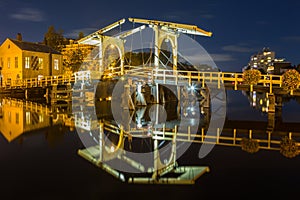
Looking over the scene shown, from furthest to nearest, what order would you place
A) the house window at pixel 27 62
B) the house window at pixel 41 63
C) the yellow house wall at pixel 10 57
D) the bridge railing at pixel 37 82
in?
the house window at pixel 41 63, the house window at pixel 27 62, the yellow house wall at pixel 10 57, the bridge railing at pixel 37 82

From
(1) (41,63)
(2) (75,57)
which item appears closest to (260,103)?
(1) (41,63)

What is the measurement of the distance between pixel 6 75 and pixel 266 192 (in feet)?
127

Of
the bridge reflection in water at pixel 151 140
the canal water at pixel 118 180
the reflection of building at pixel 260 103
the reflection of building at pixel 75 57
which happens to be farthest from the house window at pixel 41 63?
the canal water at pixel 118 180

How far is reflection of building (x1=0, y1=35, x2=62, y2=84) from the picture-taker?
36.5 metres

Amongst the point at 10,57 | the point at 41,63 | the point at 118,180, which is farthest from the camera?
the point at 41,63

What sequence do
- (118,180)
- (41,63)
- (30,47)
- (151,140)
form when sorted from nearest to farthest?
(118,180) → (151,140) → (30,47) → (41,63)

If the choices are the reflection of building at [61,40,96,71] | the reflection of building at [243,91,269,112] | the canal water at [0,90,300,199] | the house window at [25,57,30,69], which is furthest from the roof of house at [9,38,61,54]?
the canal water at [0,90,300,199]

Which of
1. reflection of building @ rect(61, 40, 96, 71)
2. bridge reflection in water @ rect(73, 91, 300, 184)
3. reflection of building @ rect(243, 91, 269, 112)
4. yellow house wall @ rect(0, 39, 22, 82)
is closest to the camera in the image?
bridge reflection in water @ rect(73, 91, 300, 184)

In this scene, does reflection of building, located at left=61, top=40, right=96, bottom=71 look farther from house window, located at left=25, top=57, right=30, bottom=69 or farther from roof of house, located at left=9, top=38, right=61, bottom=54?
house window, located at left=25, top=57, right=30, bottom=69

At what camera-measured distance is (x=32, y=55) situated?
3722 cm

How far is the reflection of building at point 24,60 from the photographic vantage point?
36.5 m

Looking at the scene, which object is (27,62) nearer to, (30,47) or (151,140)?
(30,47)

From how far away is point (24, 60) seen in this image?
119 ft

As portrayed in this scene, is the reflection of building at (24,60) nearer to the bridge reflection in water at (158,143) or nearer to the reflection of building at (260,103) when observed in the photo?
the bridge reflection in water at (158,143)
